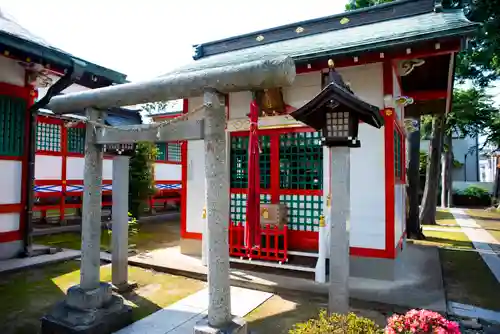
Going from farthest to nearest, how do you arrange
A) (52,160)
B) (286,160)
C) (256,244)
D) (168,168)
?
(168,168), (52,160), (286,160), (256,244)

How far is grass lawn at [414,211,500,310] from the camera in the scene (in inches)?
235

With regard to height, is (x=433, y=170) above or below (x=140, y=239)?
above

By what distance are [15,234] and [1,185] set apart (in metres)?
1.25

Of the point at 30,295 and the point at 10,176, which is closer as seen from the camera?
the point at 30,295

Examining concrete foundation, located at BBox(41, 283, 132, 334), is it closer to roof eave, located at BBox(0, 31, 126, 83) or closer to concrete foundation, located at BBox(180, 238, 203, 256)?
concrete foundation, located at BBox(180, 238, 203, 256)

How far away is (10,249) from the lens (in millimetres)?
7820

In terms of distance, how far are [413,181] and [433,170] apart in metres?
3.74

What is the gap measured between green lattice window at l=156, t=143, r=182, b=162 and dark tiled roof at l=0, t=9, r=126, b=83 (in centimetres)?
1005

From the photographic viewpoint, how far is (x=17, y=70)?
7.93 m

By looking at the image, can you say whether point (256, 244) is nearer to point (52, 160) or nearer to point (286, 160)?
point (286, 160)

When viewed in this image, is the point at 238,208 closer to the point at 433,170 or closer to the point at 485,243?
the point at 485,243

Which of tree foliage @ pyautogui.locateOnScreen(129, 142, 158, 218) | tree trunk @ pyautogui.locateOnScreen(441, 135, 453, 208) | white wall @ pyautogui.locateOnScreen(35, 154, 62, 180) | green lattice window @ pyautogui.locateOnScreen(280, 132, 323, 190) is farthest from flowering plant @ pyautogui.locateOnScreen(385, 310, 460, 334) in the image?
tree trunk @ pyautogui.locateOnScreen(441, 135, 453, 208)

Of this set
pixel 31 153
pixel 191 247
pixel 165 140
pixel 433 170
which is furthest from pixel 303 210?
pixel 433 170

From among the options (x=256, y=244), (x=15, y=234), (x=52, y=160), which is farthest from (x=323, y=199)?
(x=52, y=160)
